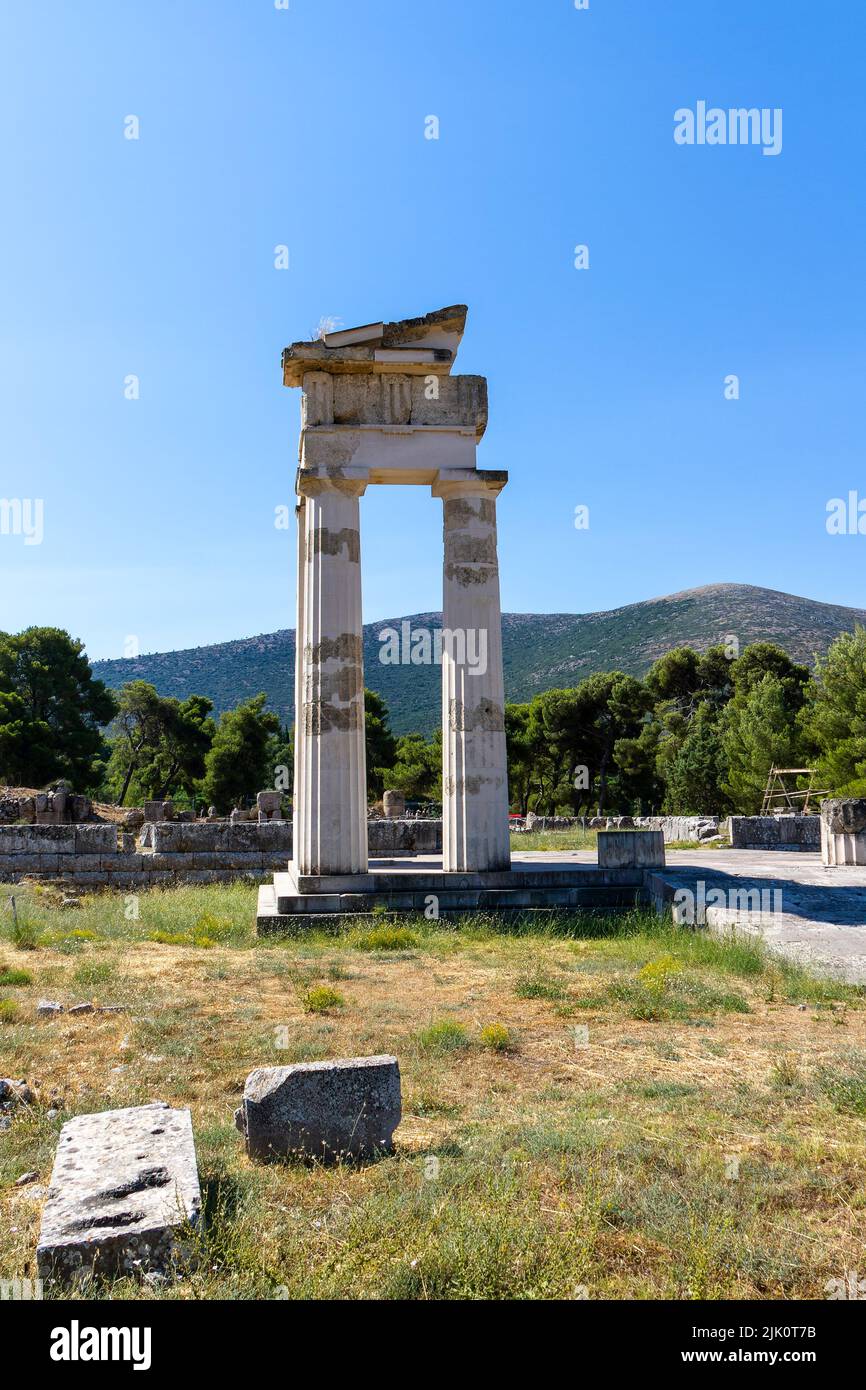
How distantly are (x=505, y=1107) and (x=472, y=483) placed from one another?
392 inches

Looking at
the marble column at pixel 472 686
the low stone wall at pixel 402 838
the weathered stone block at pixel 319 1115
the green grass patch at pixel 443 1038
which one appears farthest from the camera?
the low stone wall at pixel 402 838

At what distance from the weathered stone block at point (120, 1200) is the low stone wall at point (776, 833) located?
21717 mm

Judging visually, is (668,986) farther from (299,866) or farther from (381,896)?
(299,866)

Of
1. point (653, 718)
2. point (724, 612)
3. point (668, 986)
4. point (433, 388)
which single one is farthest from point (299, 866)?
point (724, 612)

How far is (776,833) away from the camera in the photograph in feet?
79.7

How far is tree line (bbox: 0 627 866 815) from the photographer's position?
41500 mm

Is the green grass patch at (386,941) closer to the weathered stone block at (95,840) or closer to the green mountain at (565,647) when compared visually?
the weathered stone block at (95,840)

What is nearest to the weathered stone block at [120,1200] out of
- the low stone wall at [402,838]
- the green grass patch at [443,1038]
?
the green grass patch at [443,1038]

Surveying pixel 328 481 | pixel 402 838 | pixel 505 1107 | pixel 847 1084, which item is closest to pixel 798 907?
pixel 847 1084

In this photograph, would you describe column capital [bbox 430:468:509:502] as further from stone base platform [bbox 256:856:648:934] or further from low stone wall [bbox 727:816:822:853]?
low stone wall [bbox 727:816:822:853]

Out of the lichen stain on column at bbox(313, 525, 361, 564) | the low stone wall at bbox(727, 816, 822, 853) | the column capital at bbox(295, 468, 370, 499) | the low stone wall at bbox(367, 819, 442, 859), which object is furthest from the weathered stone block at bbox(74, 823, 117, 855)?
the low stone wall at bbox(727, 816, 822, 853)

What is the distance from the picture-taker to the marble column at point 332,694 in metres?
13.1

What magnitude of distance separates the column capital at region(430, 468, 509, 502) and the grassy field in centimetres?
666

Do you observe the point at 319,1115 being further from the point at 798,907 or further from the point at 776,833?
the point at 776,833
